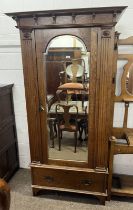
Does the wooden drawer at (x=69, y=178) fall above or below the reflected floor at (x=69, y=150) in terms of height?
below

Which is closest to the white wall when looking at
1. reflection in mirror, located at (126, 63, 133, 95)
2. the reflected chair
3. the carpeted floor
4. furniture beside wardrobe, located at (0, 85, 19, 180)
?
furniture beside wardrobe, located at (0, 85, 19, 180)

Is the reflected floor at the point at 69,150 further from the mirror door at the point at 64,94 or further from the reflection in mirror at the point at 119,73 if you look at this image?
the reflection in mirror at the point at 119,73

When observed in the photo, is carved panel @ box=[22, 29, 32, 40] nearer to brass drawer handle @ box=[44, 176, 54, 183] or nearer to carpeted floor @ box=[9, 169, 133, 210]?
brass drawer handle @ box=[44, 176, 54, 183]

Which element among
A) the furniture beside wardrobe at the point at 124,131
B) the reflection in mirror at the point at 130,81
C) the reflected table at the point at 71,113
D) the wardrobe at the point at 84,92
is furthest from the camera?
the reflection in mirror at the point at 130,81

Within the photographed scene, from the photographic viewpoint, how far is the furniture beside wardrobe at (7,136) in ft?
6.66

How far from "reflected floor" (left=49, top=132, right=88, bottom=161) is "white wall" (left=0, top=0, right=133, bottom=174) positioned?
56cm

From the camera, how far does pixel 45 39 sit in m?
1.50

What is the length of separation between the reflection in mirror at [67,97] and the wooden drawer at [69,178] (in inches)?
5.5

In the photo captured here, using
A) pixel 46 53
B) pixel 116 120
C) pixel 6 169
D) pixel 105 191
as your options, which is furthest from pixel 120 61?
pixel 6 169

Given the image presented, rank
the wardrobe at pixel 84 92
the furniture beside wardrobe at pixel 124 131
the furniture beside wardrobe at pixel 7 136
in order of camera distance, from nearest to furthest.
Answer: the wardrobe at pixel 84 92, the furniture beside wardrobe at pixel 124 131, the furniture beside wardrobe at pixel 7 136

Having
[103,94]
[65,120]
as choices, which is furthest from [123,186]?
[103,94]

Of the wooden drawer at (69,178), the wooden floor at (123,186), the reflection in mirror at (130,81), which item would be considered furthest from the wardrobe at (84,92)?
the reflection in mirror at (130,81)

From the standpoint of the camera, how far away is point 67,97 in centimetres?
167

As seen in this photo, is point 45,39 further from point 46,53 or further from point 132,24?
point 132,24
